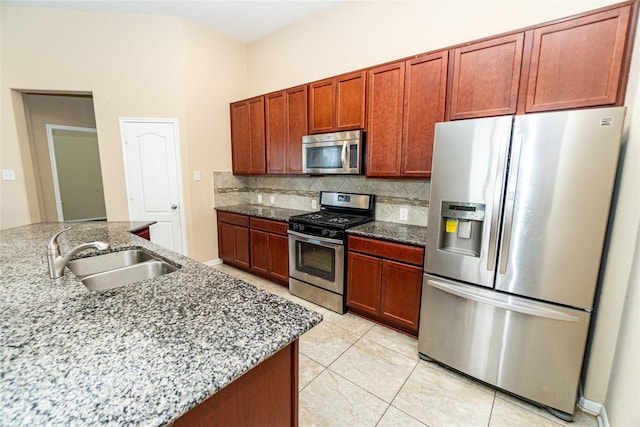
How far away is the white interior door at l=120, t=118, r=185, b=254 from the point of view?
3.66 m

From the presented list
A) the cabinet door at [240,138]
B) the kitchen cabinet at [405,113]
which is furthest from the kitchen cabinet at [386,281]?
the cabinet door at [240,138]

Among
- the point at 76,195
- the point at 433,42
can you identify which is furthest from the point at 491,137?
the point at 76,195

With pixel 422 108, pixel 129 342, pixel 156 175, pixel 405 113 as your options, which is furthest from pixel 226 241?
pixel 129 342

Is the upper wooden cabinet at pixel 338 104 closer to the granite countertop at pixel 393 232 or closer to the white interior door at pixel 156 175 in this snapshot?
the granite countertop at pixel 393 232

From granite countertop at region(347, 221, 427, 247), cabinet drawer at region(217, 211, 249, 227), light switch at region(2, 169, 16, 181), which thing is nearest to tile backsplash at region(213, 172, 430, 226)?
granite countertop at region(347, 221, 427, 247)

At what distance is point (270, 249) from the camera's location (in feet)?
11.2

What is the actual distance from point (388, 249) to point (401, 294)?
40cm

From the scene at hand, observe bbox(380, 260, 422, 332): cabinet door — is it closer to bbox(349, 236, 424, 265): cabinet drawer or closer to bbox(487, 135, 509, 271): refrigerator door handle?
bbox(349, 236, 424, 265): cabinet drawer

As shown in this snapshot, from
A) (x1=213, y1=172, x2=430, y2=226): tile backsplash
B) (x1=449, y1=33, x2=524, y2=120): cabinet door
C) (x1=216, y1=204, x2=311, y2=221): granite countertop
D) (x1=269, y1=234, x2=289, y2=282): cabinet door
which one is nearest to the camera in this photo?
(x1=449, y1=33, x2=524, y2=120): cabinet door

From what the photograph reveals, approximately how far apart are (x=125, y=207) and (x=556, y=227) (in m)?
4.57

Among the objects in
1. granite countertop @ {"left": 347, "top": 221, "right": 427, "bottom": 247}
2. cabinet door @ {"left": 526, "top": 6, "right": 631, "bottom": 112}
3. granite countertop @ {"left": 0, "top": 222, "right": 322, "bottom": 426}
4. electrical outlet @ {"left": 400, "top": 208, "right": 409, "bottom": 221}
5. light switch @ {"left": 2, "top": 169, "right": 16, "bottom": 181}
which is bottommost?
granite countertop @ {"left": 347, "top": 221, "right": 427, "bottom": 247}

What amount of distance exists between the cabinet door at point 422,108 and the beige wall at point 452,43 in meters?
0.56

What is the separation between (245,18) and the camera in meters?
3.58

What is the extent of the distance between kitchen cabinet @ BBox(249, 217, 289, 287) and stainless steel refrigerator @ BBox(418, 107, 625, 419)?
1766mm
